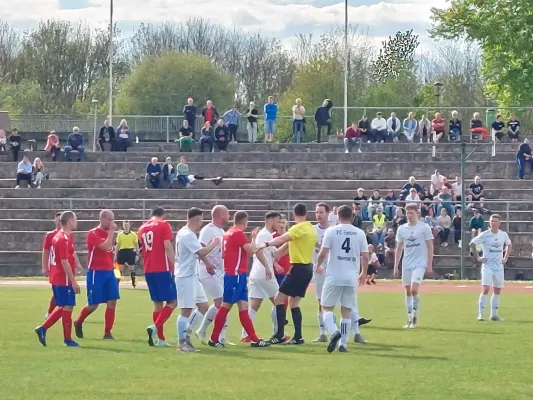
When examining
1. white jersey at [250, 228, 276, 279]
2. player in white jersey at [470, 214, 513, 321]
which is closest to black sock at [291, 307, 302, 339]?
white jersey at [250, 228, 276, 279]

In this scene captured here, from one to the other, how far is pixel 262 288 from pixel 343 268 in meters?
1.96

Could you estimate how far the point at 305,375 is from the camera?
13461 mm

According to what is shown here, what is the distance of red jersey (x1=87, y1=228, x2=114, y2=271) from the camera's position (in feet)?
59.0

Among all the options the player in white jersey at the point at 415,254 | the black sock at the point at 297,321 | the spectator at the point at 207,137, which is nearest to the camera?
the black sock at the point at 297,321

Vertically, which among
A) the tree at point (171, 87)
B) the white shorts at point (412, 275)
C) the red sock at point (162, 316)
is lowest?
the red sock at point (162, 316)

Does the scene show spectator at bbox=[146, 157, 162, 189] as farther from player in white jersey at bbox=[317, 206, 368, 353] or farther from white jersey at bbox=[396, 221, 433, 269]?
player in white jersey at bbox=[317, 206, 368, 353]

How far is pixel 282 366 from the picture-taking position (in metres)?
14.4

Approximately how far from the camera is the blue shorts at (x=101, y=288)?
1805 centimetres

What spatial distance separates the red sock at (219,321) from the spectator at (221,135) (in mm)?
30234

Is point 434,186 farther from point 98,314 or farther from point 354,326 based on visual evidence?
point 354,326

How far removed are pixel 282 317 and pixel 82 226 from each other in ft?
81.3

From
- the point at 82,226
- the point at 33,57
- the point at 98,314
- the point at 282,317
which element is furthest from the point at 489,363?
the point at 33,57

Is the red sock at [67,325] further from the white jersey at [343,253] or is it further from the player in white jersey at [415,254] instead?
the player in white jersey at [415,254]

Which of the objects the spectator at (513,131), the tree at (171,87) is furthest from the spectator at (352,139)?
the tree at (171,87)
